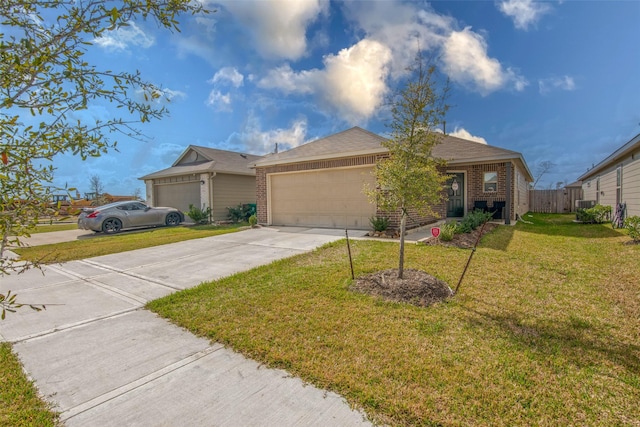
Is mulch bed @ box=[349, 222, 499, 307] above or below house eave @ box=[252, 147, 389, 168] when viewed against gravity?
below

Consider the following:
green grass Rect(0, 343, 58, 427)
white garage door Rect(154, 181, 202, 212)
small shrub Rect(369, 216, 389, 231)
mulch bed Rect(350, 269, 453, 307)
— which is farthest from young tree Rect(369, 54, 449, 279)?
white garage door Rect(154, 181, 202, 212)

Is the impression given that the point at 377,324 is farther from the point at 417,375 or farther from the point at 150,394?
the point at 150,394

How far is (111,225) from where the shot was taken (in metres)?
12.7

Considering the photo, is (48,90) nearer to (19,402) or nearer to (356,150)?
(19,402)

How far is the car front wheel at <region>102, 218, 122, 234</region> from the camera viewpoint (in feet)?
Result: 40.8

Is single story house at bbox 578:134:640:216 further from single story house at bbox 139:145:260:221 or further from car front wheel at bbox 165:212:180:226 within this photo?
car front wheel at bbox 165:212:180:226

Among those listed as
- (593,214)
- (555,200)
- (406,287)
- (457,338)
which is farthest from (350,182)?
(555,200)

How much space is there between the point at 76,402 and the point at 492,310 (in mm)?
4137

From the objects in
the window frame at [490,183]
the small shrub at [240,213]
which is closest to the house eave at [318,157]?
the small shrub at [240,213]

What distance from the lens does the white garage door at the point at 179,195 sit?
53.2 feet

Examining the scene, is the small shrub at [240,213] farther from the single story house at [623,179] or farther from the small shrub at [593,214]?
the single story house at [623,179]

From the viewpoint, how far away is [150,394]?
7.34 feet

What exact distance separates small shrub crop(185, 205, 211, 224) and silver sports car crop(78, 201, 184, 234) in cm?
121

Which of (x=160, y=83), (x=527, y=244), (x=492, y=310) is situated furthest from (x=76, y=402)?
(x=527, y=244)
